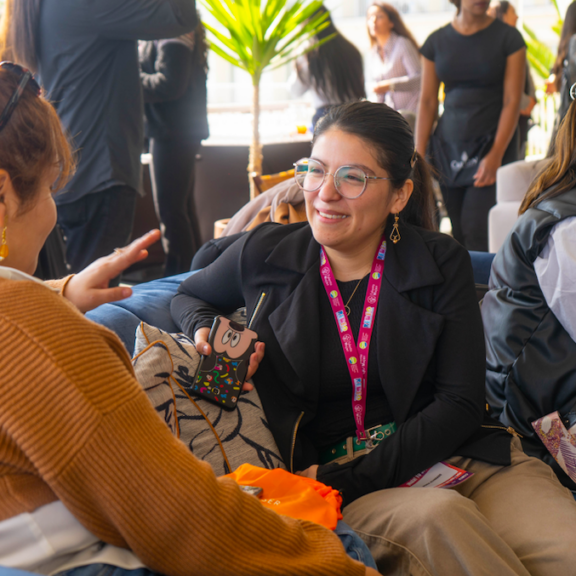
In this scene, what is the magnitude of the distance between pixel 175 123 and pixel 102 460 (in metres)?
2.84

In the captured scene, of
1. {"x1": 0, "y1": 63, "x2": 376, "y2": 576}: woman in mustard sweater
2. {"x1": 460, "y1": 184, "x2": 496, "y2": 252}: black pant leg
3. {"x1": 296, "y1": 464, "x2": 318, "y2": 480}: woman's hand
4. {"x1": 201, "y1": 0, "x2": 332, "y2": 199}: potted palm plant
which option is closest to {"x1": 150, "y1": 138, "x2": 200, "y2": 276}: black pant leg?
{"x1": 201, "y1": 0, "x2": 332, "y2": 199}: potted palm plant

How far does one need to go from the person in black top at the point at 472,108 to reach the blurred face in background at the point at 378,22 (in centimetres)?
114

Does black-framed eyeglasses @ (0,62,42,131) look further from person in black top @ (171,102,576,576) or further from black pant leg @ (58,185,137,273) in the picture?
black pant leg @ (58,185,137,273)

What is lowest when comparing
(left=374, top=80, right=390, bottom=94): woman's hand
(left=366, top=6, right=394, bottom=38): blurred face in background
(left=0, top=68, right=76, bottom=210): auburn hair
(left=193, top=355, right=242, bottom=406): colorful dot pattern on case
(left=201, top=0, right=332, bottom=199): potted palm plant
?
(left=193, top=355, right=242, bottom=406): colorful dot pattern on case

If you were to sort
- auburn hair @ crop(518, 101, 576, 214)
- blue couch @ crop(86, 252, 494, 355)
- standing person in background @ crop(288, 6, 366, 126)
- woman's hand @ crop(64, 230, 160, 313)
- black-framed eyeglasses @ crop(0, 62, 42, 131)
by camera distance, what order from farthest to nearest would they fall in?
1. standing person in background @ crop(288, 6, 366, 126)
2. auburn hair @ crop(518, 101, 576, 214)
3. blue couch @ crop(86, 252, 494, 355)
4. woman's hand @ crop(64, 230, 160, 313)
5. black-framed eyeglasses @ crop(0, 62, 42, 131)

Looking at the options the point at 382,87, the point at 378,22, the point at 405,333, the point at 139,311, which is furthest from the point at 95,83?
the point at 378,22

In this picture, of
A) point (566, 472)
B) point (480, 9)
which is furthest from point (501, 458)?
point (480, 9)

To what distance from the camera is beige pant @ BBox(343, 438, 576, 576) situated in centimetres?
100

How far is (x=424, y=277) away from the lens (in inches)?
51.6

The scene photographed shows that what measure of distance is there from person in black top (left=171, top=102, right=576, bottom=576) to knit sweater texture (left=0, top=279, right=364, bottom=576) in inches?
19.2

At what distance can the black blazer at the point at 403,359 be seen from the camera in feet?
4.03

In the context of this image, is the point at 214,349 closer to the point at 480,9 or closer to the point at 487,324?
the point at 487,324

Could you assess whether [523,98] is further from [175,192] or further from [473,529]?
[473,529]

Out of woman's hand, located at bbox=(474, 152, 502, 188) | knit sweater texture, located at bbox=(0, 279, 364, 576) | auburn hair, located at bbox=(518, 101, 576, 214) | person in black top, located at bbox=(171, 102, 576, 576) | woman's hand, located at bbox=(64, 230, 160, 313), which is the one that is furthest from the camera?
woman's hand, located at bbox=(474, 152, 502, 188)
